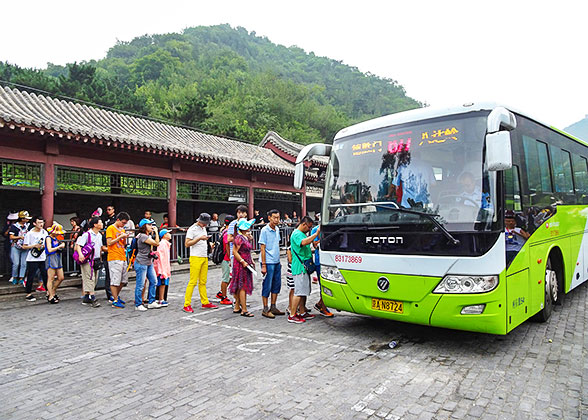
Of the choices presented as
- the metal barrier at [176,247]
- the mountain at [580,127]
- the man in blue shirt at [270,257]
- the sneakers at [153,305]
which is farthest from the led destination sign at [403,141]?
the mountain at [580,127]

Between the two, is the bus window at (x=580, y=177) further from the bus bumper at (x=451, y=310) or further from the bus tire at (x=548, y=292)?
the bus bumper at (x=451, y=310)

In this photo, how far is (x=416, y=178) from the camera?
4703mm

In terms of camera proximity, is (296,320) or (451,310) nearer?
(451,310)

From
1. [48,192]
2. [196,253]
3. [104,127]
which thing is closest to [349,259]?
[196,253]

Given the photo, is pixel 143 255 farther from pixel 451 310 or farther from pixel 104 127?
pixel 104 127

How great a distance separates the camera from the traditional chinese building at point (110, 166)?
31.3ft

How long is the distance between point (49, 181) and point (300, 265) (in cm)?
727

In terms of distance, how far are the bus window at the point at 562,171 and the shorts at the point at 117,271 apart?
7348mm

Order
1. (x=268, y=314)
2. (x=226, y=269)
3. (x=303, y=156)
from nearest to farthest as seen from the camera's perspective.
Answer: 1. (x=303, y=156)
2. (x=268, y=314)
3. (x=226, y=269)

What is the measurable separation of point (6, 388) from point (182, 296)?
4.65 meters

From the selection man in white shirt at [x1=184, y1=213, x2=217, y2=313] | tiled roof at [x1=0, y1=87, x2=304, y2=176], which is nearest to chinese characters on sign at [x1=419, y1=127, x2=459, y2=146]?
man in white shirt at [x1=184, y1=213, x2=217, y2=313]

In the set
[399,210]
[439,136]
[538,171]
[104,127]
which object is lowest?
[399,210]

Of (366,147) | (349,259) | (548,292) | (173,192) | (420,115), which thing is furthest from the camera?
(173,192)

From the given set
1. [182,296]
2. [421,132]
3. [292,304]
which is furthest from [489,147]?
[182,296]
